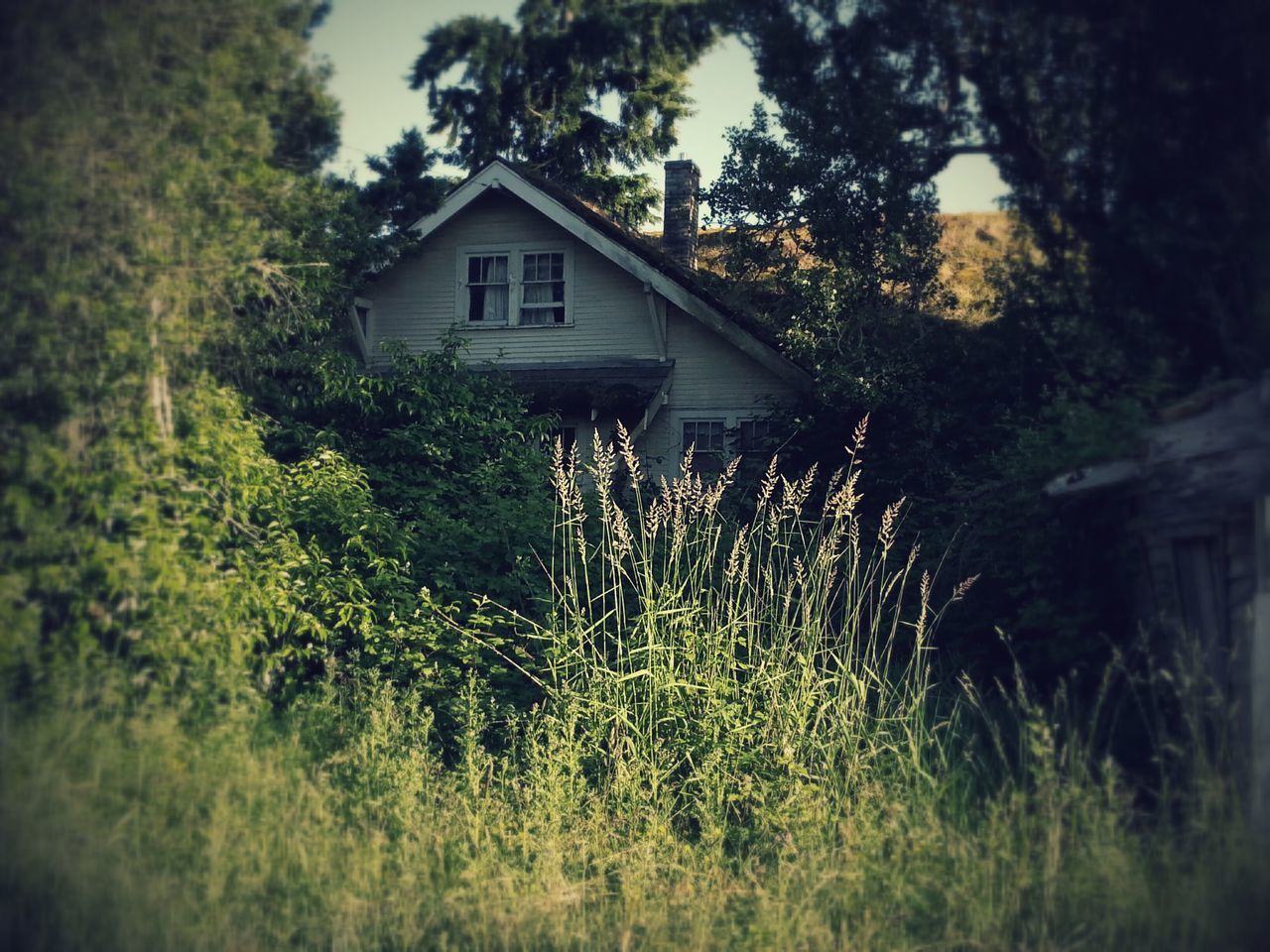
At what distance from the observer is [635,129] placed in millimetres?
21594

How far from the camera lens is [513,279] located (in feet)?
54.6

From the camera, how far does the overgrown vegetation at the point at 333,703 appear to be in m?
4.71

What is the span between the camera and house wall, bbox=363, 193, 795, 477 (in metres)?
15.8

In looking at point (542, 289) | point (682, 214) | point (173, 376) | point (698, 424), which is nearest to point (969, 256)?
point (173, 376)

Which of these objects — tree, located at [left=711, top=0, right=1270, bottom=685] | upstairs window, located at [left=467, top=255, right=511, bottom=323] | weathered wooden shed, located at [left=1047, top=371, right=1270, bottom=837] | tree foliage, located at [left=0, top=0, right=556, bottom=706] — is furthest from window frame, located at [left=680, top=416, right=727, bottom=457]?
weathered wooden shed, located at [left=1047, top=371, right=1270, bottom=837]

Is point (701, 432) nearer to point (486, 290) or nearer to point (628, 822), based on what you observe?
point (486, 290)

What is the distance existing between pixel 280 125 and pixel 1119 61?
5.03 m

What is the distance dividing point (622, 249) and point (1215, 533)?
11362 millimetres

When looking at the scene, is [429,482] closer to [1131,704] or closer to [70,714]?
[70,714]

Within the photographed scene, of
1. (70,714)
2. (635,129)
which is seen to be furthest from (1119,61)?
(635,129)

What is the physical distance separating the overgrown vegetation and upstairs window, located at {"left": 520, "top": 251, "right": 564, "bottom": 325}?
9.22m

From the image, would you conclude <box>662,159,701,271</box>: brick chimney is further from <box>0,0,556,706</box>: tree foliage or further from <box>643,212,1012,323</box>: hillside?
<box>0,0,556,706</box>: tree foliage

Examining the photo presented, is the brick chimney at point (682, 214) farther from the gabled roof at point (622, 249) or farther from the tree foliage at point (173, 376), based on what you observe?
the tree foliage at point (173, 376)

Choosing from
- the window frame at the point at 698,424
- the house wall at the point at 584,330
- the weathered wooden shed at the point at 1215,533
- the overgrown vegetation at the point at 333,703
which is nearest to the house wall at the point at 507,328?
the house wall at the point at 584,330
